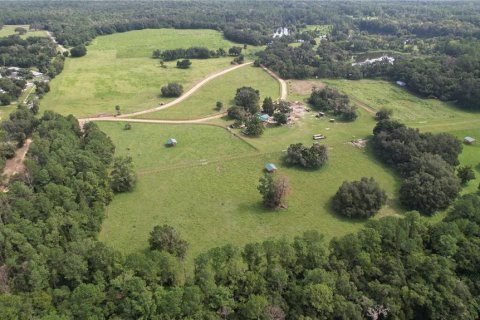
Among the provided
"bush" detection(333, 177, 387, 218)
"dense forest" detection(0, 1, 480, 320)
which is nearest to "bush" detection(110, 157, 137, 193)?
"dense forest" detection(0, 1, 480, 320)

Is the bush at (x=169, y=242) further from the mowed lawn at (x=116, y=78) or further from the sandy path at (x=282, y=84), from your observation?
the sandy path at (x=282, y=84)

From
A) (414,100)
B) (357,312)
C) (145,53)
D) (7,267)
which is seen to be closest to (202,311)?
(357,312)

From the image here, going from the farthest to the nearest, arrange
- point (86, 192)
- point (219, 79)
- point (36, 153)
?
point (219, 79)
point (36, 153)
point (86, 192)

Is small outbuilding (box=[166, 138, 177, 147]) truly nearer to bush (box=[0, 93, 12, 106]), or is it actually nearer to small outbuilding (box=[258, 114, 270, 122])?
small outbuilding (box=[258, 114, 270, 122])

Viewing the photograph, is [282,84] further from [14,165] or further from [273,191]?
→ [14,165]

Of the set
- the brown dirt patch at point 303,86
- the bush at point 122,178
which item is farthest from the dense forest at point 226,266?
the brown dirt patch at point 303,86

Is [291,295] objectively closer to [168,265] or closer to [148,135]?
[168,265]
